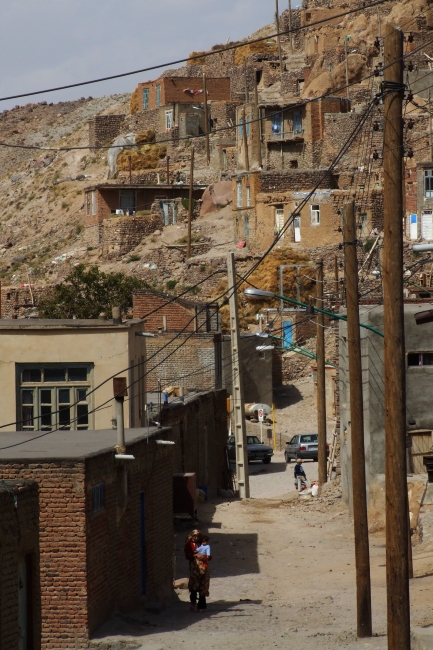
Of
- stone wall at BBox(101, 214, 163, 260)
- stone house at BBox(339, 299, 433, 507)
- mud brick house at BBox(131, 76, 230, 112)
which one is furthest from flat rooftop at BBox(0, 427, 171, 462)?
mud brick house at BBox(131, 76, 230, 112)

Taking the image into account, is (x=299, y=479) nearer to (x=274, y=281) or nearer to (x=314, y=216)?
(x=274, y=281)

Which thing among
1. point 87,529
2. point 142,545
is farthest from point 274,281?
point 87,529

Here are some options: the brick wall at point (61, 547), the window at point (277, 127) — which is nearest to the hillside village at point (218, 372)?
the brick wall at point (61, 547)

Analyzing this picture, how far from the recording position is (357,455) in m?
18.7

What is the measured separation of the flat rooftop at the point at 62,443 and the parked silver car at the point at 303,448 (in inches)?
861

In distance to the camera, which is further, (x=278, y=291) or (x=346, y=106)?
(x=346, y=106)

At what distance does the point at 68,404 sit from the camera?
2481 cm

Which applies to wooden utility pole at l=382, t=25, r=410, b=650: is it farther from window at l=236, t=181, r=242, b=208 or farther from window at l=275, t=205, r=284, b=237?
window at l=236, t=181, r=242, b=208

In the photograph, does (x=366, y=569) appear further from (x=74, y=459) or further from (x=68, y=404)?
(x=68, y=404)

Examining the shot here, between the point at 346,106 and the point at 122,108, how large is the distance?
2019 inches

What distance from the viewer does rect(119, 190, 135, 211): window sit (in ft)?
272

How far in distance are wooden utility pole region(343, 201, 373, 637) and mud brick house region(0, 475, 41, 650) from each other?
5216 millimetres

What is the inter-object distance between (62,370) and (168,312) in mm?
21056

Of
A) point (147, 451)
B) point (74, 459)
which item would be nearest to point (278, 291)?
point (147, 451)
